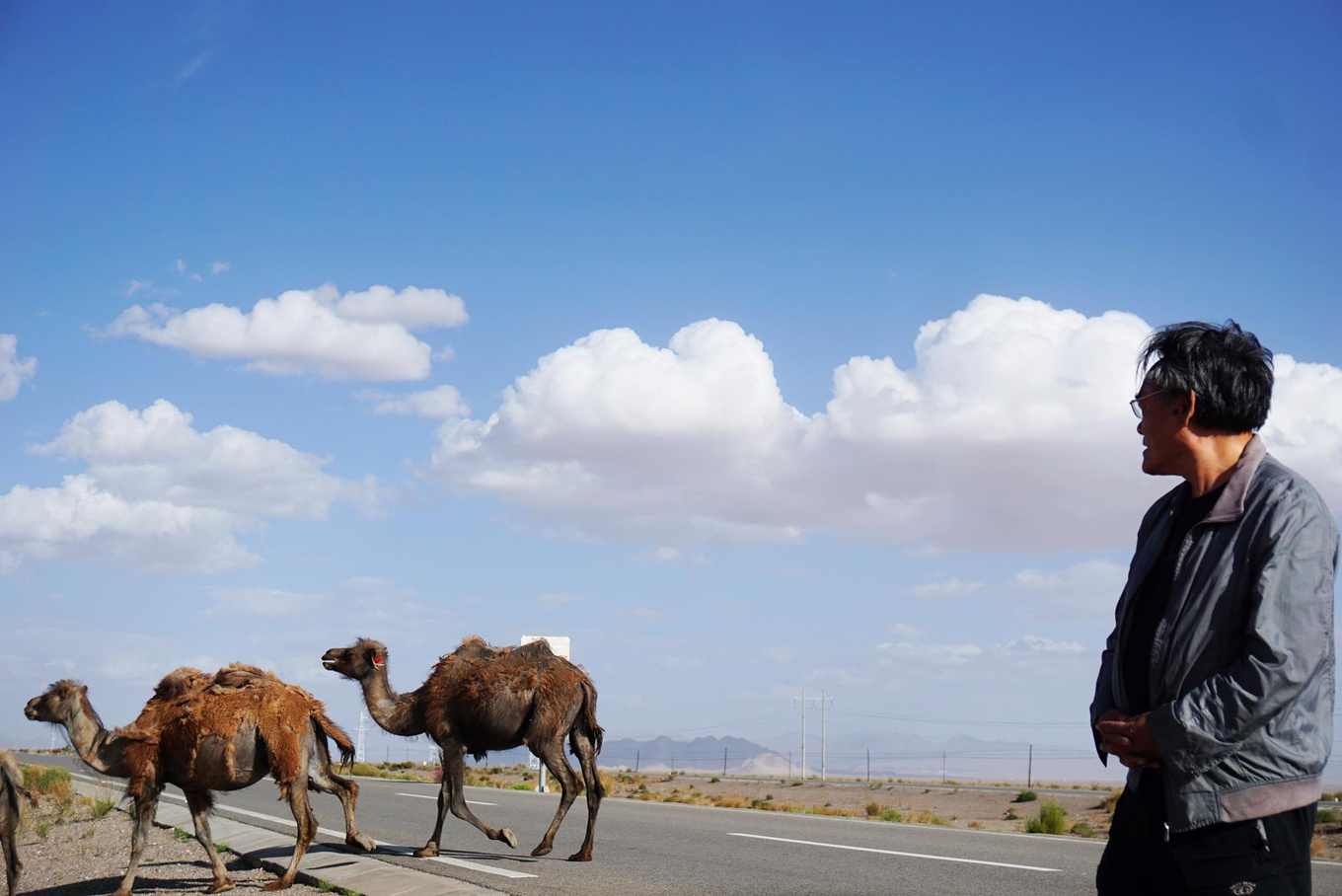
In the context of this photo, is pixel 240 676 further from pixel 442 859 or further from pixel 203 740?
pixel 442 859

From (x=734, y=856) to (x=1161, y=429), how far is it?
32.6 feet

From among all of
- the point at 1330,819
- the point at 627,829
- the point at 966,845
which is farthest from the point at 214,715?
the point at 1330,819

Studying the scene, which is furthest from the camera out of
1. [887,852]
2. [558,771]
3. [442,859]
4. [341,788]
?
[887,852]

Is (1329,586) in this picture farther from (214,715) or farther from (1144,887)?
(214,715)

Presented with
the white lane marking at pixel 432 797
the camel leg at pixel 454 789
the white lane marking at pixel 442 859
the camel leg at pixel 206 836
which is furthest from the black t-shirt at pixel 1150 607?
the white lane marking at pixel 432 797

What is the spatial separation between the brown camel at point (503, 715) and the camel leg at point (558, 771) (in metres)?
0.01

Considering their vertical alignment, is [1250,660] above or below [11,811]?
above

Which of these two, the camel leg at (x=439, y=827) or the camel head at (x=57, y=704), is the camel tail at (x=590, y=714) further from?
the camel head at (x=57, y=704)

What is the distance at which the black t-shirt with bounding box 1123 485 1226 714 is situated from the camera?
3.94 m

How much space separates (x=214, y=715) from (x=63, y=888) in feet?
10.3

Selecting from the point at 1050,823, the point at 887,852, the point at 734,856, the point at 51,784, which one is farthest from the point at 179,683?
the point at 51,784

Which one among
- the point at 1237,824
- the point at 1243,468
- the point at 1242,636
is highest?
the point at 1243,468

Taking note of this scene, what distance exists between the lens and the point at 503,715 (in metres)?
12.9

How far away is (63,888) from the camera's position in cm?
1200
